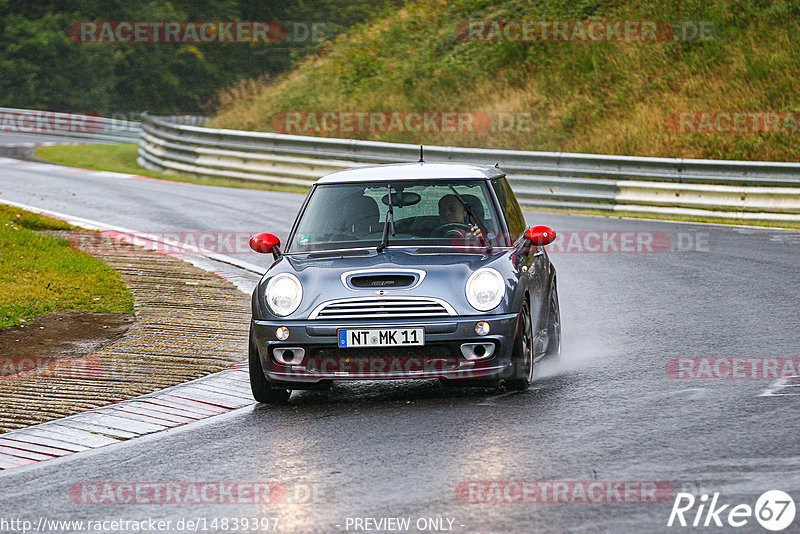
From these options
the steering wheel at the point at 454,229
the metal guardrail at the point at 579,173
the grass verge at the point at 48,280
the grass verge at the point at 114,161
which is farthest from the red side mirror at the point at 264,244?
the grass verge at the point at 114,161

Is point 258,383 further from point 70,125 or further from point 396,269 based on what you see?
point 70,125

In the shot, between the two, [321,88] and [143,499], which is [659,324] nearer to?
[143,499]

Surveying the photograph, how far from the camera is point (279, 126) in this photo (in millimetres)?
30891

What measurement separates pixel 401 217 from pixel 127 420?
2487mm

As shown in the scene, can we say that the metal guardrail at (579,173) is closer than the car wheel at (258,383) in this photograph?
No

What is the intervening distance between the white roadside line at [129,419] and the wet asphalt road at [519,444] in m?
0.19

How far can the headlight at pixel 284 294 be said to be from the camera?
7.84 meters

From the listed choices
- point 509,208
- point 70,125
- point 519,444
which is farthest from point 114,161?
point 519,444

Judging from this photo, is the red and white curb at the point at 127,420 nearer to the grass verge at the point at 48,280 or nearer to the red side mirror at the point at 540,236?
the red side mirror at the point at 540,236

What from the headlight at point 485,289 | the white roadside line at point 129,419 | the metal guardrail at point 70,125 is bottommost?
the white roadside line at point 129,419

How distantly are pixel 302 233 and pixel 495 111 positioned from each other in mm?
19129

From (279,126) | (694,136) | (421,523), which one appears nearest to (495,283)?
(421,523)

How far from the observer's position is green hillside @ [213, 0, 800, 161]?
945 inches

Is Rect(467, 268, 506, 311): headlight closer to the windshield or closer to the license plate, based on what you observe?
the license plate
